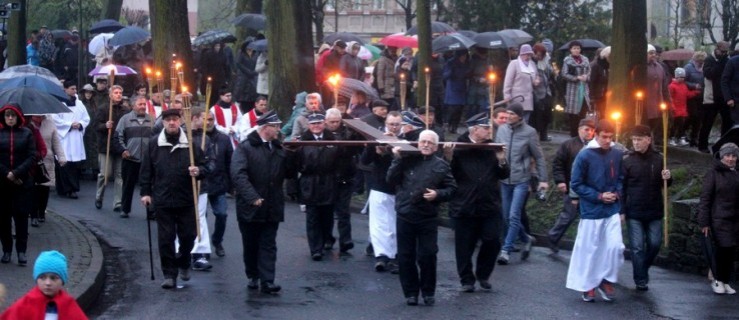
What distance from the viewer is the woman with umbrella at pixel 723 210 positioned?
530 inches

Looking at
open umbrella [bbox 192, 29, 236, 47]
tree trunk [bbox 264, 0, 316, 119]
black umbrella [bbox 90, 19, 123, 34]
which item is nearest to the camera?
tree trunk [bbox 264, 0, 316, 119]

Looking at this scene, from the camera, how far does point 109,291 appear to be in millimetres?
13031

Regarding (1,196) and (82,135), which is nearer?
(1,196)

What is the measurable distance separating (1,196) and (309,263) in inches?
131

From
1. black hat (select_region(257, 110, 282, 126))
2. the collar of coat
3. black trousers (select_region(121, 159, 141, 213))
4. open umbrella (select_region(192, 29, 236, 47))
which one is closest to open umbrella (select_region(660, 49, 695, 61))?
open umbrella (select_region(192, 29, 236, 47))

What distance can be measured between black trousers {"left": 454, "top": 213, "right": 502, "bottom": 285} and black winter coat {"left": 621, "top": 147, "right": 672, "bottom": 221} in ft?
4.52

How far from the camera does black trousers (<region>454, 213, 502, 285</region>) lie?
13148 millimetres

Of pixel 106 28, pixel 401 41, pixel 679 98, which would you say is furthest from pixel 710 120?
pixel 106 28

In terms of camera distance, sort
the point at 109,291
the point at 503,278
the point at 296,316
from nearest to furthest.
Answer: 1. the point at 296,316
2. the point at 109,291
3. the point at 503,278

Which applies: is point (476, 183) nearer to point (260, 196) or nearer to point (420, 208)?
point (420, 208)

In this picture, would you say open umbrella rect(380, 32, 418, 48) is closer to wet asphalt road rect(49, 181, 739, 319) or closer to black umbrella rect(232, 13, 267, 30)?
black umbrella rect(232, 13, 267, 30)

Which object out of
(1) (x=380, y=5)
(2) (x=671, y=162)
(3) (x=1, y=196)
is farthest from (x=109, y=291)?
(1) (x=380, y=5)

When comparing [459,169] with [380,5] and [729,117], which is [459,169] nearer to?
[729,117]

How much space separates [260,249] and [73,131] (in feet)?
28.9
